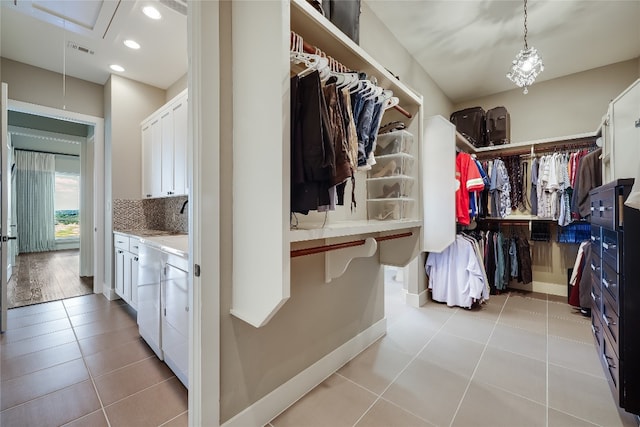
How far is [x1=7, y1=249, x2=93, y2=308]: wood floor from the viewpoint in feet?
11.0

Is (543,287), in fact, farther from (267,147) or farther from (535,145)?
(267,147)

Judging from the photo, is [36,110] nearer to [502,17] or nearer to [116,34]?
[116,34]

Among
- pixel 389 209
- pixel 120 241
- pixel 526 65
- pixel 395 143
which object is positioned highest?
pixel 526 65

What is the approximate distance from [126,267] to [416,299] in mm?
3326

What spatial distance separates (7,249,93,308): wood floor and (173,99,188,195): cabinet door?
2.38 meters

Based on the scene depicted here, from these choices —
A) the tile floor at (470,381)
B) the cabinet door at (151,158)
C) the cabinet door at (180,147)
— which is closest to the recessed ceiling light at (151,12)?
the cabinet door at (180,147)

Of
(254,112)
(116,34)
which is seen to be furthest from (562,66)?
(116,34)

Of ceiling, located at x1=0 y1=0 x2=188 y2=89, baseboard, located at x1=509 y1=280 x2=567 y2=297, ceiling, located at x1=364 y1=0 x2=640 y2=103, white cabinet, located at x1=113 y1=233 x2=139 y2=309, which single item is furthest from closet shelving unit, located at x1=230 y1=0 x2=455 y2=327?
baseboard, located at x1=509 y1=280 x2=567 y2=297

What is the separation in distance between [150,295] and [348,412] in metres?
1.66

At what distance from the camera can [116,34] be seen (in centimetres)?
257

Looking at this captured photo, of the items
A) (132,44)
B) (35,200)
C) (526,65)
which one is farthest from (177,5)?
(35,200)

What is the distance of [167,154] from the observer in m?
2.93

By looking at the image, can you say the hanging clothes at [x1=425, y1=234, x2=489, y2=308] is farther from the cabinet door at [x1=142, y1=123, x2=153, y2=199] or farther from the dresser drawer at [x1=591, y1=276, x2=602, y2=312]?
the cabinet door at [x1=142, y1=123, x2=153, y2=199]

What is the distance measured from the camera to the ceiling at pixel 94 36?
2.21 metres
